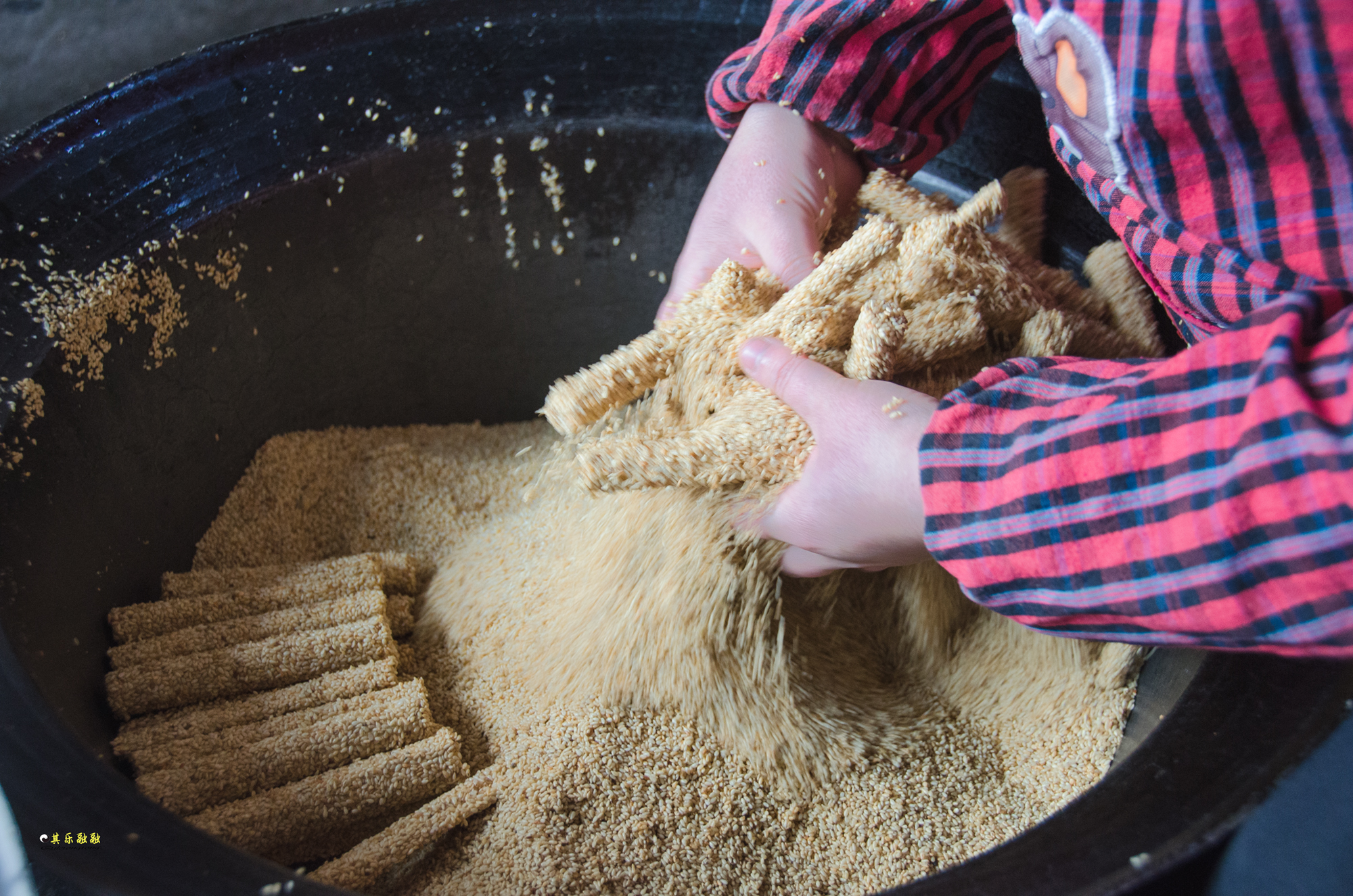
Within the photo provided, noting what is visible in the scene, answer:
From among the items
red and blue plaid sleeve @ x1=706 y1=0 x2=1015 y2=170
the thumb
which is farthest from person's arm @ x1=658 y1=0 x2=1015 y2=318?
the thumb

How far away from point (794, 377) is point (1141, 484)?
0.76 ft

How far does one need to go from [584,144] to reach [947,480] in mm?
653

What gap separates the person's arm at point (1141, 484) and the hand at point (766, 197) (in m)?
0.23

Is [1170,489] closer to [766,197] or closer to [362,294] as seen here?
[766,197]

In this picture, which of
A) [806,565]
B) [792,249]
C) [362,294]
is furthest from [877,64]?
[362,294]

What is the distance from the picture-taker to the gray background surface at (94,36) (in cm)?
132

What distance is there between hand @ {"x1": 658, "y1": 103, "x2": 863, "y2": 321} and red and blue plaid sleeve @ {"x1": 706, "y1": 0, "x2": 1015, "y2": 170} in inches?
0.8

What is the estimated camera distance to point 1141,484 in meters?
0.46

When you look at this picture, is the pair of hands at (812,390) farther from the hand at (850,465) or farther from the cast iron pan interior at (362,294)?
the cast iron pan interior at (362,294)

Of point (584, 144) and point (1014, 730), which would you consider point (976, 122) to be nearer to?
point (584, 144)

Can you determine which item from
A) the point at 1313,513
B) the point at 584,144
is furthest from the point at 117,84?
the point at 1313,513

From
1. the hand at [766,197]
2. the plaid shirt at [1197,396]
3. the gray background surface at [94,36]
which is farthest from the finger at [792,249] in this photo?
the gray background surface at [94,36]

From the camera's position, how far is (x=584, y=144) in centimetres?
98

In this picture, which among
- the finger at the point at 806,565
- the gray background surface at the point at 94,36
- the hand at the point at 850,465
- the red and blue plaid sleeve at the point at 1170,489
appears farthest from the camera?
the gray background surface at the point at 94,36
